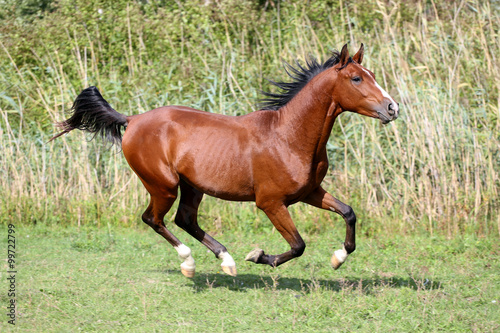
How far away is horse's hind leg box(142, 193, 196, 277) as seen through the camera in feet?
17.9

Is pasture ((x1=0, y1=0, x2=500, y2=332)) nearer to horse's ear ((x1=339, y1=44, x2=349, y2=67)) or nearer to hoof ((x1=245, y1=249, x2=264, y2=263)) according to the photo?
hoof ((x1=245, y1=249, x2=264, y2=263))

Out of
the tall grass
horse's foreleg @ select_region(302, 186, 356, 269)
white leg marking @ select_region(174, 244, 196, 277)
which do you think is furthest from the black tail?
horse's foreleg @ select_region(302, 186, 356, 269)

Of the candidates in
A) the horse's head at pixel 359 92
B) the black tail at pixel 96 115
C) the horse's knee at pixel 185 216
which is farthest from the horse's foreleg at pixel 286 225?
the black tail at pixel 96 115

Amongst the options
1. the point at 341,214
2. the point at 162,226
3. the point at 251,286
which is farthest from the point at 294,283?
the point at 162,226

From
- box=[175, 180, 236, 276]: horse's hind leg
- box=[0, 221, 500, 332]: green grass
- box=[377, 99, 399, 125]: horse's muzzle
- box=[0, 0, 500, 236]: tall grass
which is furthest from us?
box=[0, 0, 500, 236]: tall grass

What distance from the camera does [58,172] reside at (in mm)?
8477

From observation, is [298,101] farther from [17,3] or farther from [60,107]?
[17,3]

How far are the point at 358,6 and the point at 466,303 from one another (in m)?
7.14

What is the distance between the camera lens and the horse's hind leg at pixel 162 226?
545 centimetres

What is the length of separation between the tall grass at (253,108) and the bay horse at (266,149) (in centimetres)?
218

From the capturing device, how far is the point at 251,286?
5.64 m

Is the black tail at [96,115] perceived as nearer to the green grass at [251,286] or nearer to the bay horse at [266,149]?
the bay horse at [266,149]

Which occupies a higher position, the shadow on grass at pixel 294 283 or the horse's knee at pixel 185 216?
the horse's knee at pixel 185 216

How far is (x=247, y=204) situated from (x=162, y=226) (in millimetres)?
2337
